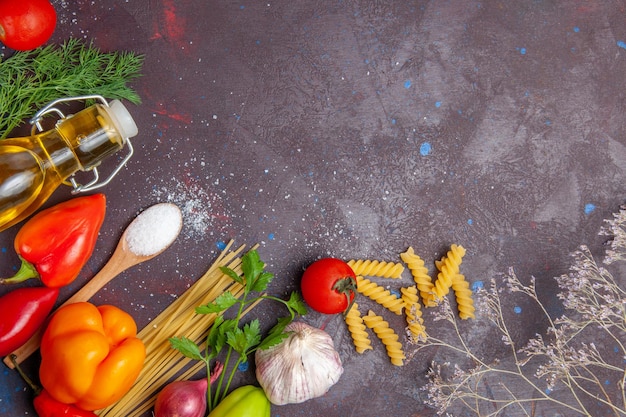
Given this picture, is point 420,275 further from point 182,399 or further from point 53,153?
point 53,153

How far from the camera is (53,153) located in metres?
1.60

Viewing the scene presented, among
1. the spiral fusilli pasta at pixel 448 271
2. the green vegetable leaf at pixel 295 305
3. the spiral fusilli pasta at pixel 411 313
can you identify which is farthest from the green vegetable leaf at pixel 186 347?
the spiral fusilli pasta at pixel 448 271

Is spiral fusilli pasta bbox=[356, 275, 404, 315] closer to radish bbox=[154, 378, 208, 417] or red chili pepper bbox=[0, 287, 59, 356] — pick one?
radish bbox=[154, 378, 208, 417]

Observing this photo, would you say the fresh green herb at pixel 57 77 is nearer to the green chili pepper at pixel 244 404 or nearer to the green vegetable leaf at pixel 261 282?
the green vegetable leaf at pixel 261 282

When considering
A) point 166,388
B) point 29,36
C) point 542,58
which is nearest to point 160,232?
point 166,388

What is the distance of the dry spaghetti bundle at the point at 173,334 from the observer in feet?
6.24

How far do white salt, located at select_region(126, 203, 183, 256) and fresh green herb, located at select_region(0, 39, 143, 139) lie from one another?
14.6 inches

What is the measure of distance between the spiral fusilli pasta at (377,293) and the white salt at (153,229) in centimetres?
65

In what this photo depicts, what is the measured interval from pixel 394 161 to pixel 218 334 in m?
0.83

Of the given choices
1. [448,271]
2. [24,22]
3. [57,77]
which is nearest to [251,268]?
[448,271]

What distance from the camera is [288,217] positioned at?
198 centimetres

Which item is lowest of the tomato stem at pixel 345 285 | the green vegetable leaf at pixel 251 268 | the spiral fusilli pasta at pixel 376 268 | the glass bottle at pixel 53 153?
the spiral fusilli pasta at pixel 376 268

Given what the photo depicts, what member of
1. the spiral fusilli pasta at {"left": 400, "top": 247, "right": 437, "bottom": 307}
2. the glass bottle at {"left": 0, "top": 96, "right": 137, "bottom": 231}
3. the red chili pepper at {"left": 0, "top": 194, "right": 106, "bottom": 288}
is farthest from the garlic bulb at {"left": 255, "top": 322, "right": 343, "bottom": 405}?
the glass bottle at {"left": 0, "top": 96, "right": 137, "bottom": 231}

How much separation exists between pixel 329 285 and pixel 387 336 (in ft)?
1.03
